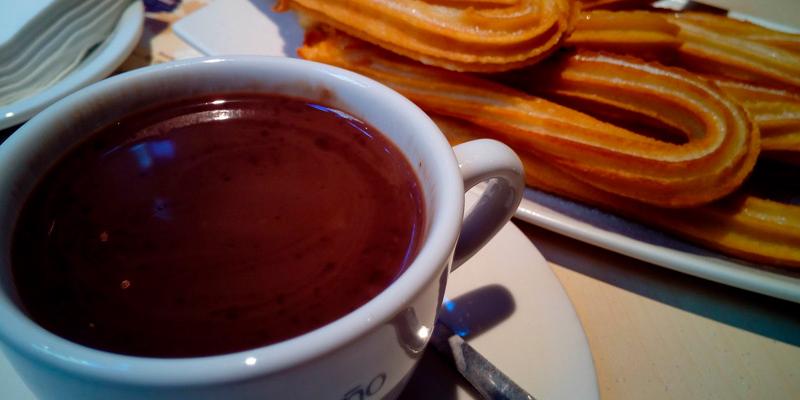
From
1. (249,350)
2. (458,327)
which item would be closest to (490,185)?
(458,327)

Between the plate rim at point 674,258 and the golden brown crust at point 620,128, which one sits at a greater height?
the golden brown crust at point 620,128

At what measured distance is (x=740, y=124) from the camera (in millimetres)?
842

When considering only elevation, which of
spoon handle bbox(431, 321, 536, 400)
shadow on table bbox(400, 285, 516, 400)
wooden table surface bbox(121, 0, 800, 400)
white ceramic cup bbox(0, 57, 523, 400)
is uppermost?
white ceramic cup bbox(0, 57, 523, 400)

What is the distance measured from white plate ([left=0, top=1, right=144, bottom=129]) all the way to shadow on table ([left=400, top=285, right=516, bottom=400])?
0.69m

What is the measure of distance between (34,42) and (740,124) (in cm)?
115

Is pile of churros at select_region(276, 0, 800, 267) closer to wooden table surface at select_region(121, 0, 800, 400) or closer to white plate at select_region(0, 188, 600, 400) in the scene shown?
wooden table surface at select_region(121, 0, 800, 400)

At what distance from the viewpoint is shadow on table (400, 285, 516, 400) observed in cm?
55

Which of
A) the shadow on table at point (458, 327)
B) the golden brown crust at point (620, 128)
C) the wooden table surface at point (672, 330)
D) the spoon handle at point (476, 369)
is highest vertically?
the golden brown crust at point (620, 128)

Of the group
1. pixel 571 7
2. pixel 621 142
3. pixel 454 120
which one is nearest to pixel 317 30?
pixel 454 120

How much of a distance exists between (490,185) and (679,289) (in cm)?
41

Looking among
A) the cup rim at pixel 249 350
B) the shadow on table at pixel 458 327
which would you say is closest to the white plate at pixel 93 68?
the cup rim at pixel 249 350

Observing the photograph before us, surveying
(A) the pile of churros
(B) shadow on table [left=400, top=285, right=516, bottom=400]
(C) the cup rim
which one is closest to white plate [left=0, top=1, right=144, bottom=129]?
(A) the pile of churros

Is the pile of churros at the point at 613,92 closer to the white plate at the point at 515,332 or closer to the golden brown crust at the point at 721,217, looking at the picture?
the golden brown crust at the point at 721,217

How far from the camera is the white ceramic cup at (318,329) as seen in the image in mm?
330
